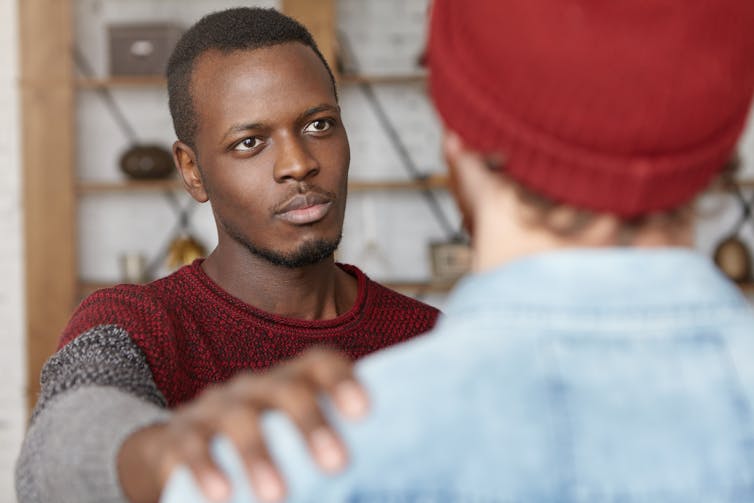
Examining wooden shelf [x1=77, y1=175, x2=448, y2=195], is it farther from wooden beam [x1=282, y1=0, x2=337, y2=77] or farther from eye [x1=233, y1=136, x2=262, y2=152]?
eye [x1=233, y1=136, x2=262, y2=152]

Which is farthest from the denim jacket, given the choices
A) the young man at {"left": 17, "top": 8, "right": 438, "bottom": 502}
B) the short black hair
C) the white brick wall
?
the white brick wall

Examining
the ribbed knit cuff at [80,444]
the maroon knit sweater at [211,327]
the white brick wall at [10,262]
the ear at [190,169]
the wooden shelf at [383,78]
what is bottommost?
the white brick wall at [10,262]

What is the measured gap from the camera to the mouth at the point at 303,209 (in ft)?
5.07

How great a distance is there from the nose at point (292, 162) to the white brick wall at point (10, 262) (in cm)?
310

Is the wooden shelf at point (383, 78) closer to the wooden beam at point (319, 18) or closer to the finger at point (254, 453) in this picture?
the wooden beam at point (319, 18)

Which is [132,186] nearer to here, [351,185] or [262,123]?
[351,185]

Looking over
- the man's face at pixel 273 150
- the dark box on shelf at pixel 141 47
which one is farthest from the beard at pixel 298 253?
the dark box on shelf at pixel 141 47

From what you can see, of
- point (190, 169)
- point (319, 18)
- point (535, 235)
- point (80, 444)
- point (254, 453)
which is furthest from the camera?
point (319, 18)

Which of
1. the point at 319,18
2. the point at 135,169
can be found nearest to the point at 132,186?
the point at 135,169

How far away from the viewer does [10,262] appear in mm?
4316

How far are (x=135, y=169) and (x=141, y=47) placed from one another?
524 mm

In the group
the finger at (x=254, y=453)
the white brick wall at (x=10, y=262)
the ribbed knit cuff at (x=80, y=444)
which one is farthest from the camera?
the white brick wall at (x=10, y=262)

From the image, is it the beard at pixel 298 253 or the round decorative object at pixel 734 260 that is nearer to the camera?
the beard at pixel 298 253

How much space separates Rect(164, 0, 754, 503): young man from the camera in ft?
2.16
